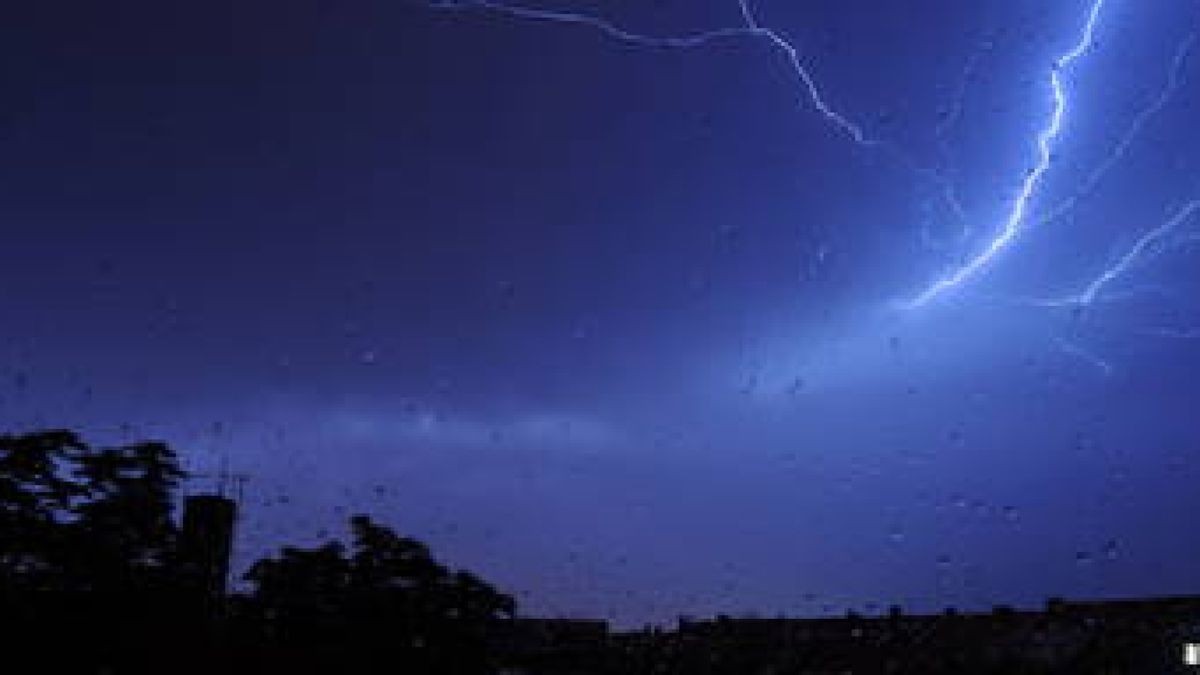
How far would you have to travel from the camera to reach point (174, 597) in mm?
17734

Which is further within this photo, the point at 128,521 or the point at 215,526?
the point at 215,526

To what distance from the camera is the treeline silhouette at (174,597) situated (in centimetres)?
1514

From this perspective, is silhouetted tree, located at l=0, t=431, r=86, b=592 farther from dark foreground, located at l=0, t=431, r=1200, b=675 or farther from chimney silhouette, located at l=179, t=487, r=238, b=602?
chimney silhouette, located at l=179, t=487, r=238, b=602

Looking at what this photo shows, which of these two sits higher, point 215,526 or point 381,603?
point 215,526

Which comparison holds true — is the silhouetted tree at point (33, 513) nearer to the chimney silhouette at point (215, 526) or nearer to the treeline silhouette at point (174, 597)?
the treeline silhouette at point (174, 597)

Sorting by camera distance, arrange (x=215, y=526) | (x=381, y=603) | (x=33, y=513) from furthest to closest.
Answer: (x=215, y=526)
(x=381, y=603)
(x=33, y=513)

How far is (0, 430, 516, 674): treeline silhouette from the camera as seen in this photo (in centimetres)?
1514

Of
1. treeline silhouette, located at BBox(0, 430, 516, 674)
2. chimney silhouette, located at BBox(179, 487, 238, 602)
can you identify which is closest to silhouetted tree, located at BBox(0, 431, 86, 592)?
treeline silhouette, located at BBox(0, 430, 516, 674)

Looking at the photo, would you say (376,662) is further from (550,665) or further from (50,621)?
(550,665)

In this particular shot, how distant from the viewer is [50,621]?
1548 cm

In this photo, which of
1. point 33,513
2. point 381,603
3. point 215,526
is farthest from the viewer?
point 215,526

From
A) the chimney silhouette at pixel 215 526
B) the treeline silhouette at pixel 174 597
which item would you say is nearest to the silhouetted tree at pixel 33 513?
the treeline silhouette at pixel 174 597

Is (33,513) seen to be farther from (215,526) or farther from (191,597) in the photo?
(215,526)

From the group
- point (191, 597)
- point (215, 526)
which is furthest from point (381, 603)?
point (215, 526)
